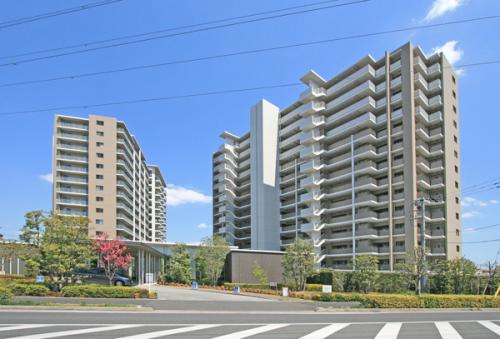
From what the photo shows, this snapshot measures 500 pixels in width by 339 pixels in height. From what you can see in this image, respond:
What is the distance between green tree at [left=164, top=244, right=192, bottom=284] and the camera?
48.4 m

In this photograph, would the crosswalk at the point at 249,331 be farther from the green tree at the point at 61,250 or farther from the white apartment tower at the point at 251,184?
the white apartment tower at the point at 251,184

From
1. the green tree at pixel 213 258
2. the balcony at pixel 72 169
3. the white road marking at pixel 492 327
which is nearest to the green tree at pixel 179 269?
the green tree at pixel 213 258

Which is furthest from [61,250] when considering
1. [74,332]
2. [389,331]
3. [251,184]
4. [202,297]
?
[251,184]

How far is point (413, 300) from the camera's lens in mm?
25594

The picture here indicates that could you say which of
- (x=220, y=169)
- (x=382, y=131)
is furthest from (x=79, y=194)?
(x=382, y=131)

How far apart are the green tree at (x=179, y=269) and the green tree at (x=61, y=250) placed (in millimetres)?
20151

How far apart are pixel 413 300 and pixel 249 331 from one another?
15786 mm

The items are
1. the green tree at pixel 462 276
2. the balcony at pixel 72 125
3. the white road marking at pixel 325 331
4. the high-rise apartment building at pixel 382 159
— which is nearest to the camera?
the white road marking at pixel 325 331

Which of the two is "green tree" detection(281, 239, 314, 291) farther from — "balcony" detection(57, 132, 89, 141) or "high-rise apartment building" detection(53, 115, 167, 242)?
"balcony" detection(57, 132, 89, 141)

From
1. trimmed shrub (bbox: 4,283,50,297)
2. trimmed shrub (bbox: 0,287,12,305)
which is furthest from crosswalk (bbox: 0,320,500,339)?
trimmed shrub (bbox: 4,283,50,297)

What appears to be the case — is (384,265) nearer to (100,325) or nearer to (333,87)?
(333,87)

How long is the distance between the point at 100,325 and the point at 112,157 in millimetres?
74827

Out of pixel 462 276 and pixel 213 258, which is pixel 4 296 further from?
pixel 462 276

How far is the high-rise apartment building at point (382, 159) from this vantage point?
192 feet
